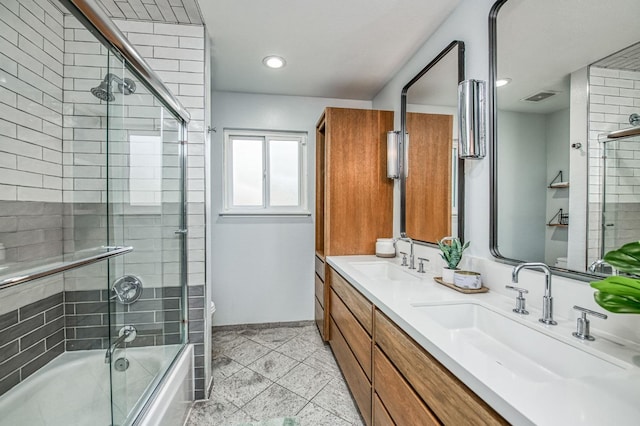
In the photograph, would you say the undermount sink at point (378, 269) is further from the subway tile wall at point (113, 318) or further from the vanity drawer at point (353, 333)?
the subway tile wall at point (113, 318)

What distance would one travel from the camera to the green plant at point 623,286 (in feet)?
2.02

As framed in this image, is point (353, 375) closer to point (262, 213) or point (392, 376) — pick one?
point (392, 376)

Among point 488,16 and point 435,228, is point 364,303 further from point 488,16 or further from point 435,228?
point 488,16

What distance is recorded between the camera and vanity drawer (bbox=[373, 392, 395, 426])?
1.30 meters

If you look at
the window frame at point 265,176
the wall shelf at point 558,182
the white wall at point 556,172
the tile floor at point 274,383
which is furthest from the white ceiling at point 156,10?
the tile floor at point 274,383

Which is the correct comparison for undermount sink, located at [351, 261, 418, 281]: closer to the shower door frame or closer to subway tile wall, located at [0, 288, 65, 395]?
the shower door frame

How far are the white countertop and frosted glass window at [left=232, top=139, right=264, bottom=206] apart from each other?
221 centimetres

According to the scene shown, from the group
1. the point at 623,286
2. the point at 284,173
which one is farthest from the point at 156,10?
the point at 623,286

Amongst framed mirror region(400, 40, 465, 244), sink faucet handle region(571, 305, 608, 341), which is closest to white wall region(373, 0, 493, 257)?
framed mirror region(400, 40, 465, 244)

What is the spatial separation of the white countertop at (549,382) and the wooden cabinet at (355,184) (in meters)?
1.37

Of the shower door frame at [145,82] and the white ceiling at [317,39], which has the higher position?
the white ceiling at [317,39]

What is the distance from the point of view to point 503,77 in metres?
1.42

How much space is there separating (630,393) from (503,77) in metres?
1.31

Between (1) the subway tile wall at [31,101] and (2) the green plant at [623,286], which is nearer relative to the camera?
(2) the green plant at [623,286]
